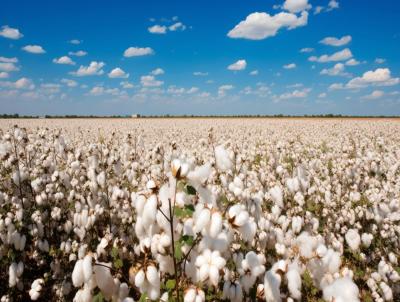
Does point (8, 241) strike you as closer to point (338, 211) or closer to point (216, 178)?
point (216, 178)

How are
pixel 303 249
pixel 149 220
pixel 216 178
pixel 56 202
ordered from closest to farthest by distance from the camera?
pixel 149 220 → pixel 303 249 → pixel 216 178 → pixel 56 202

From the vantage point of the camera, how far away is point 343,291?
1.87 metres

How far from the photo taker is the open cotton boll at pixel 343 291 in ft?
6.03

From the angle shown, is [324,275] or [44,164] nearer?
[324,275]

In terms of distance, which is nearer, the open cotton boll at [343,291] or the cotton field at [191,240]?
the open cotton boll at [343,291]

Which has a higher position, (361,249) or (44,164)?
(44,164)

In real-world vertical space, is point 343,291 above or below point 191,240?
below

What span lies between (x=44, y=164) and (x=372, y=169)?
8269mm

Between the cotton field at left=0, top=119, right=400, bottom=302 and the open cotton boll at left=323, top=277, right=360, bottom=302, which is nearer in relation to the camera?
the open cotton boll at left=323, top=277, right=360, bottom=302

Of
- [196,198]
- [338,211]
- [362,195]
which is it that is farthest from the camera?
[362,195]

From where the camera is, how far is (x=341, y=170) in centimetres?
916

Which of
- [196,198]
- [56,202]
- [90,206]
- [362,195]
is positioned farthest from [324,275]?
[362,195]

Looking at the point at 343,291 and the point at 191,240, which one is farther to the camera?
the point at 191,240

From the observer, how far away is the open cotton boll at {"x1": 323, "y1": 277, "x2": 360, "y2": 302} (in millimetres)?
1839
